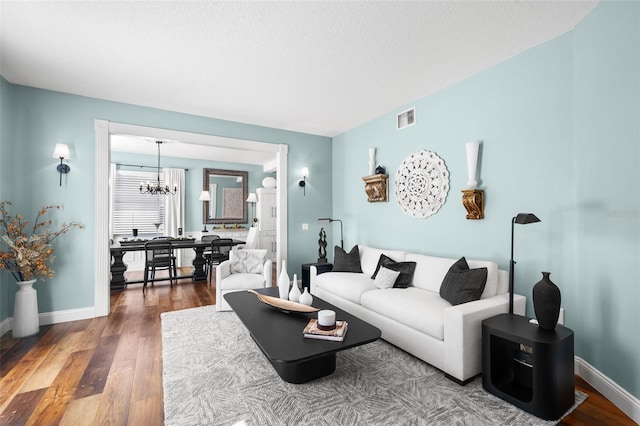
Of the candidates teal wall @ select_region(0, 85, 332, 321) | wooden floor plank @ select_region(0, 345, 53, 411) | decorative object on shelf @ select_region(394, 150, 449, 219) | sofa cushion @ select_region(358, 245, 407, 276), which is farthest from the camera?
sofa cushion @ select_region(358, 245, 407, 276)

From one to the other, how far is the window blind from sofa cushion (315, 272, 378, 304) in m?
4.88

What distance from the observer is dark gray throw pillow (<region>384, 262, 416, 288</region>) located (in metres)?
3.32

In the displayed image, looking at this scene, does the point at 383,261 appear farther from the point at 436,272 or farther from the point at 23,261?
the point at 23,261

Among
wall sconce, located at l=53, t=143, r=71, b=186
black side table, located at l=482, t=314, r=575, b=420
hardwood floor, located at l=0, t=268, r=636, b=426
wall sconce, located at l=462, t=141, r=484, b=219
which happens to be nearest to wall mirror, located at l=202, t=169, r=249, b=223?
wall sconce, located at l=53, t=143, r=71, b=186

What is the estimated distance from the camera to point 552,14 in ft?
7.40

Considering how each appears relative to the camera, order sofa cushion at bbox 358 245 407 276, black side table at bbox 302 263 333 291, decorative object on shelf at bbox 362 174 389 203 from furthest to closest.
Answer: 1. black side table at bbox 302 263 333 291
2. decorative object on shelf at bbox 362 174 389 203
3. sofa cushion at bbox 358 245 407 276

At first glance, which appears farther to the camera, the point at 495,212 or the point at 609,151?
the point at 495,212

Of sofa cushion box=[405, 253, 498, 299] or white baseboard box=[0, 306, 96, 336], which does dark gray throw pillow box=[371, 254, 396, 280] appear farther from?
white baseboard box=[0, 306, 96, 336]

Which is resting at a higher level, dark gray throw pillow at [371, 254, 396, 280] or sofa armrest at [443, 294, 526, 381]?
dark gray throw pillow at [371, 254, 396, 280]

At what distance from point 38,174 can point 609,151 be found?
18.1 ft

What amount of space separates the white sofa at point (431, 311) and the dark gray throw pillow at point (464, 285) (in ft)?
0.23

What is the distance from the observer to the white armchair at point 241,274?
3.80m

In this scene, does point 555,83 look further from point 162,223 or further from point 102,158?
point 162,223

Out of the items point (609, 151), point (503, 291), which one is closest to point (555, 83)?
point (609, 151)
